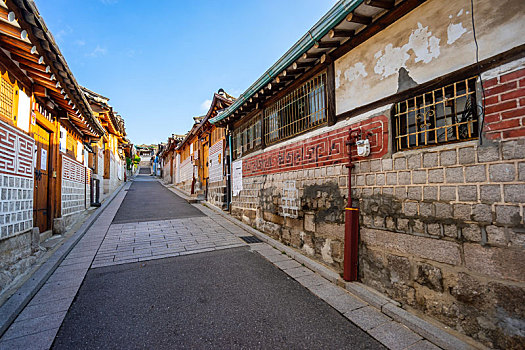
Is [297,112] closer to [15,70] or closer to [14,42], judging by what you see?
[14,42]

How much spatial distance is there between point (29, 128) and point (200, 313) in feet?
16.0

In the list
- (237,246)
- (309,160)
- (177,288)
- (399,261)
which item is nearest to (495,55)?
(399,261)

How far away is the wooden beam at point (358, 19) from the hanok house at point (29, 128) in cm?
393

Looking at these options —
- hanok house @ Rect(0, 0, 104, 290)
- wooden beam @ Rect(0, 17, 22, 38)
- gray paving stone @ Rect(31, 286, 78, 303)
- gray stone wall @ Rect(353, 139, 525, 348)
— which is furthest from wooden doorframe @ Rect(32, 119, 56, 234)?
gray stone wall @ Rect(353, 139, 525, 348)

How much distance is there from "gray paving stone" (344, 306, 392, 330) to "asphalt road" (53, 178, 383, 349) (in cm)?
9

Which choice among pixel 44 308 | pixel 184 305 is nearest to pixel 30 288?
pixel 44 308

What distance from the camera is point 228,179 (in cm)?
1016

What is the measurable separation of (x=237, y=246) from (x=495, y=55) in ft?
17.8

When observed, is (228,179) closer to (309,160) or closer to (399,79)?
(309,160)

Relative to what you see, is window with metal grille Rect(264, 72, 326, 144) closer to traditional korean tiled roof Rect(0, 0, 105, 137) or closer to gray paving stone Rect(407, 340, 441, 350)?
gray paving stone Rect(407, 340, 441, 350)

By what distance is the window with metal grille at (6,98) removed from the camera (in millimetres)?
3566

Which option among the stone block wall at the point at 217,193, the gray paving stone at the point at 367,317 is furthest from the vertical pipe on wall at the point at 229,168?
the gray paving stone at the point at 367,317

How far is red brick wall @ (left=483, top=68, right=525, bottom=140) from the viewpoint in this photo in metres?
2.10

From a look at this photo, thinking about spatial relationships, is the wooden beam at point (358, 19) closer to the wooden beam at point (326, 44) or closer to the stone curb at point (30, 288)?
the wooden beam at point (326, 44)
